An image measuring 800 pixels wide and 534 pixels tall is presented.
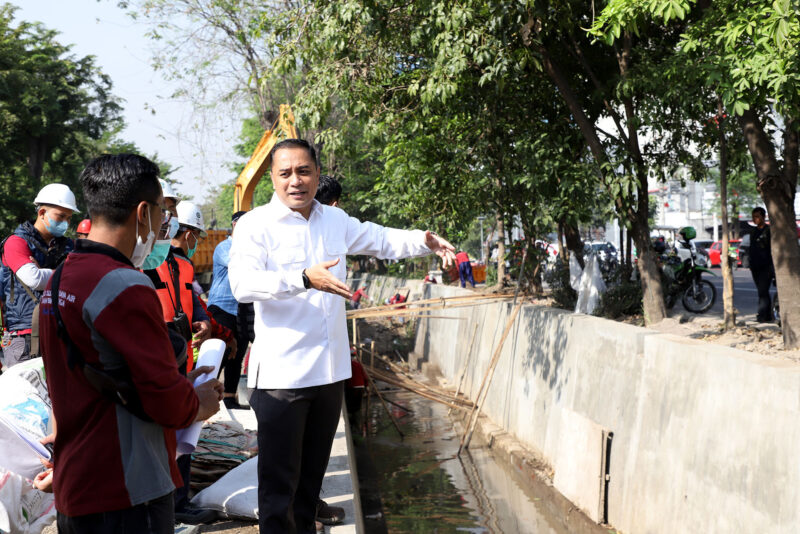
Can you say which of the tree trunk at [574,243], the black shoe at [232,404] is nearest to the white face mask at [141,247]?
the black shoe at [232,404]

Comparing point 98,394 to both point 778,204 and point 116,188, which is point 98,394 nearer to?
point 116,188

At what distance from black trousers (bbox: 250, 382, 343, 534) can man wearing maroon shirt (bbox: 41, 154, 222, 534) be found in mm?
1138

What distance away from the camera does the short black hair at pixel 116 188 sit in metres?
2.14

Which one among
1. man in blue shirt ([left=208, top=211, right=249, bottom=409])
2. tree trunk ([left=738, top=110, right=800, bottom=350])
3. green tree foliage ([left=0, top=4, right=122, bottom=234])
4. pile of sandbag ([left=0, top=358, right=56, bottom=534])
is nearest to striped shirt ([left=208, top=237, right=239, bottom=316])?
man in blue shirt ([left=208, top=211, right=249, bottom=409])

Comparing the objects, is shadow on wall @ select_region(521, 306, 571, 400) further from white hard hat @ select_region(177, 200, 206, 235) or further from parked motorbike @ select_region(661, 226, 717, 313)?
parked motorbike @ select_region(661, 226, 717, 313)

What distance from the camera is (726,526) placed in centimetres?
418

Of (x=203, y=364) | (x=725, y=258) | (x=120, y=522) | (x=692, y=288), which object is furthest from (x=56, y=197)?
(x=692, y=288)

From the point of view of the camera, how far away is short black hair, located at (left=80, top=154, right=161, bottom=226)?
214 centimetres

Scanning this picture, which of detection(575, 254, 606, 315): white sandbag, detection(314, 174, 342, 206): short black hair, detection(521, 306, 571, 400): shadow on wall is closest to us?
detection(314, 174, 342, 206): short black hair

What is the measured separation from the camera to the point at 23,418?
11.9ft

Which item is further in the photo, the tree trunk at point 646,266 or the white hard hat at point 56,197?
the tree trunk at point 646,266

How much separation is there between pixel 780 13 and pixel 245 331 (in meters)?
4.34

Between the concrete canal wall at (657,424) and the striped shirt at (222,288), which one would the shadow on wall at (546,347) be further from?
the striped shirt at (222,288)

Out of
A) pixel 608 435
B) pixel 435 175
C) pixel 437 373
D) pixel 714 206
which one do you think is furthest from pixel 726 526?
pixel 714 206
